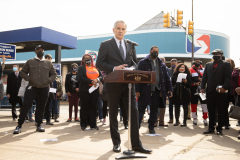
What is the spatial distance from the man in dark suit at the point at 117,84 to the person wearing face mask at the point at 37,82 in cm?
270

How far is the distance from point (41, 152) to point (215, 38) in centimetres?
2678

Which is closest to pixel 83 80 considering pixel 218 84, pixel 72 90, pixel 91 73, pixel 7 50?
pixel 91 73

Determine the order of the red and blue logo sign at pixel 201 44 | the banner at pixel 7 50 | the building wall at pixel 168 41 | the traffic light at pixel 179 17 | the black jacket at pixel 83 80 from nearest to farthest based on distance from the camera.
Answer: the black jacket at pixel 83 80 < the banner at pixel 7 50 < the traffic light at pixel 179 17 < the building wall at pixel 168 41 < the red and blue logo sign at pixel 201 44

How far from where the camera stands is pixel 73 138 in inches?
207

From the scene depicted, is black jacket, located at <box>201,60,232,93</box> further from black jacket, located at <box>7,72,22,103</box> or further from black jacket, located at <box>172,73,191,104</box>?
black jacket, located at <box>7,72,22,103</box>

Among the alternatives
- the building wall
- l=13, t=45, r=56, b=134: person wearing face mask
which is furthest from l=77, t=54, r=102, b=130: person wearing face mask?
the building wall

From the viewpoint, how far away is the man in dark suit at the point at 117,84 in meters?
3.80

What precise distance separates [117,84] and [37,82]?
294cm

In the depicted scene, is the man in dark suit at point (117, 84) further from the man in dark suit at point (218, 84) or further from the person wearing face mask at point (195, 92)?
the person wearing face mask at point (195, 92)

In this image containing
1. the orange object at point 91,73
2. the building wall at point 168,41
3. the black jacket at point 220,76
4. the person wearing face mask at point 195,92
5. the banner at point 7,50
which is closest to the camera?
the black jacket at point 220,76

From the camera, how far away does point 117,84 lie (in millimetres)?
3844

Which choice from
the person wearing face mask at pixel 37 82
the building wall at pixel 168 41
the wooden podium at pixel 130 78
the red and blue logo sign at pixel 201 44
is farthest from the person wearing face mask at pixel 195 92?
the red and blue logo sign at pixel 201 44

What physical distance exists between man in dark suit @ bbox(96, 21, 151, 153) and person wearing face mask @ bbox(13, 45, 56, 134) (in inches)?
106

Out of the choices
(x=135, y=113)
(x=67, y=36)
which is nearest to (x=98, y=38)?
(x=67, y=36)
